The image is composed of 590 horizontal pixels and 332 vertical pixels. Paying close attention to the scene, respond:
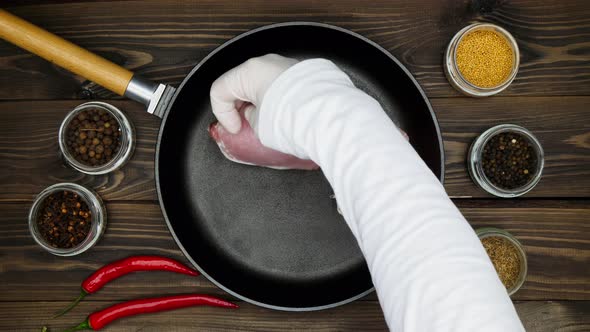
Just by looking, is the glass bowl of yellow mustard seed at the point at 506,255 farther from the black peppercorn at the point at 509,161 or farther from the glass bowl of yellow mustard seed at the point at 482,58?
the glass bowl of yellow mustard seed at the point at 482,58

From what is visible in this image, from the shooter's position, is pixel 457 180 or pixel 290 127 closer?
pixel 290 127

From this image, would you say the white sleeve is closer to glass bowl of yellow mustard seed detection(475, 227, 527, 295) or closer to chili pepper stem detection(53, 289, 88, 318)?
glass bowl of yellow mustard seed detection(475, 227, 527, 295)

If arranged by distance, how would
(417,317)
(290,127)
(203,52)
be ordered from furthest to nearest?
(203,52) < (290,127) < (417,317)

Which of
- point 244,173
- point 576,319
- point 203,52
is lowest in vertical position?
point 576,319

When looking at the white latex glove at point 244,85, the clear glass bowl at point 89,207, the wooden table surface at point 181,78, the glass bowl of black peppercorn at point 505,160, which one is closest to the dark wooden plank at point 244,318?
the wooden table surface at point 181,78

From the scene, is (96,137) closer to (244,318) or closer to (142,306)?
(142,306)

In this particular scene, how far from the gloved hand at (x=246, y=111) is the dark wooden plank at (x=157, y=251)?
179 millimetres

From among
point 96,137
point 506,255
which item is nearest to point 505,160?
point 506,255

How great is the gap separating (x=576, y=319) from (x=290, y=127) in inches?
25.3

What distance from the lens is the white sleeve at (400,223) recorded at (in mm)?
396

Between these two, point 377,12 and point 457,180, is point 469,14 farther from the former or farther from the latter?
point 457,180

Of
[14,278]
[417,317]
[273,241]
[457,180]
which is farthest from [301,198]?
[14,278]

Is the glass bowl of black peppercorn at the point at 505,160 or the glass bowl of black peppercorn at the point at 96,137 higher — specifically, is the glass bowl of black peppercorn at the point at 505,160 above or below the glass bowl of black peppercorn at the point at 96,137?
below

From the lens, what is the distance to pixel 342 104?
47 centimetres
